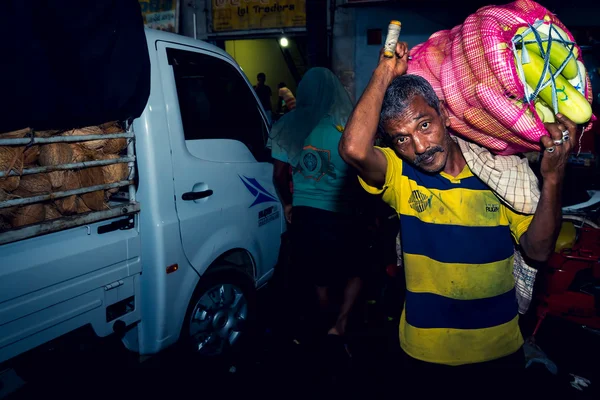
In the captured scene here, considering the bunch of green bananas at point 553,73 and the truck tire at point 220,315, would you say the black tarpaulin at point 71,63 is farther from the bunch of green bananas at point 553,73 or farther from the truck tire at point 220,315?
the bunch of green bananas at point 553,73

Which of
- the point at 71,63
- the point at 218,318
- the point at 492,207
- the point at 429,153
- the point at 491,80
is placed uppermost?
the point at 71,63

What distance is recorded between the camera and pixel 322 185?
3.46m

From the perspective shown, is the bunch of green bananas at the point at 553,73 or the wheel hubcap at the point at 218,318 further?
the wheel hubcap at the point at 218,318

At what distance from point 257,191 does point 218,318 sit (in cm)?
107

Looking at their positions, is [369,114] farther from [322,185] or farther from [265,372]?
[265,372]

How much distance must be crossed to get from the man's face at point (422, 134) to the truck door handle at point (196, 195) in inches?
59.3

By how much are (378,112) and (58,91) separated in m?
1.50

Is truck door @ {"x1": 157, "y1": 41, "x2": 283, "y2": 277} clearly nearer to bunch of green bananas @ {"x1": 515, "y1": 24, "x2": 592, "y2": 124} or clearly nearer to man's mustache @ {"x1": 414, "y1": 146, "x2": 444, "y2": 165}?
man's mustache @ {"x1": 414, "y1": 146, "x2": 444, "y2": 165}

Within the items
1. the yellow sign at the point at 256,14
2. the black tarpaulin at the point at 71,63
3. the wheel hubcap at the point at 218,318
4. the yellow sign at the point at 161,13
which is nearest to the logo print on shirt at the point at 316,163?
the wheel hubcap at the point at 218,318

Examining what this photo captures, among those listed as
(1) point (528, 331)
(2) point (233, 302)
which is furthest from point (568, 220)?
(2) point (233, 302)

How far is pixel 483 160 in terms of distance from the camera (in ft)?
5.79

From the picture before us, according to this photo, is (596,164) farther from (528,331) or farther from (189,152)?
(189,152)

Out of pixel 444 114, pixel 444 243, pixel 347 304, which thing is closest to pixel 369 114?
pixel 444 114

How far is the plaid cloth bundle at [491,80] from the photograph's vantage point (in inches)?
58.9
